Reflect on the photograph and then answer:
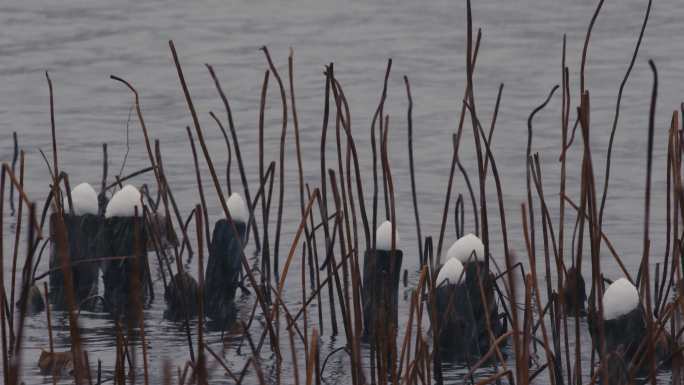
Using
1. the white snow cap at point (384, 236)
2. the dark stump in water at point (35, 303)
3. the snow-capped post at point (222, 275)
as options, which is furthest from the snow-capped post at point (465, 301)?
the dark stump in water at point (35, 303)

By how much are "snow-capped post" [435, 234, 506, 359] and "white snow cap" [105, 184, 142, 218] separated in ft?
4.32

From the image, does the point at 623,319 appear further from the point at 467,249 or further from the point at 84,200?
the point at 84,200

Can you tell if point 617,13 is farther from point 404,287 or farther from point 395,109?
point 404,287

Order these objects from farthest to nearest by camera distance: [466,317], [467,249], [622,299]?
[466,317]
[467,249]
[622,299]

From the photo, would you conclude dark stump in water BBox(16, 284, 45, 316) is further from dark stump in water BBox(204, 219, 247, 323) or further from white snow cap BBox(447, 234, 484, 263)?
white snow cap BBox(447, 234, 484, 263)

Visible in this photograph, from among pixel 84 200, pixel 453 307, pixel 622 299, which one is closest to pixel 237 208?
pixel 84 200

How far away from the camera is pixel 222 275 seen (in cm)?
638

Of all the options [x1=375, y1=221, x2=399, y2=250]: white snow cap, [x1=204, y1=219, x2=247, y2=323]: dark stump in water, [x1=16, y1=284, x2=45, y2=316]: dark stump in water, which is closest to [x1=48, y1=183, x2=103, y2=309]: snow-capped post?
[x1=16, y1=284, x2=45, y2=316]: dark stump in water

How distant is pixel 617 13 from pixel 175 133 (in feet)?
23.5

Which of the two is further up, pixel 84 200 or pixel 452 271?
pixel 84 200

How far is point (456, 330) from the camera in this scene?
18.6 feet

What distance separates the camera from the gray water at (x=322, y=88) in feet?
26.8

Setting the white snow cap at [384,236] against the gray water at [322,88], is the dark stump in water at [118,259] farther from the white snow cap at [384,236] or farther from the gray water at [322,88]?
the white snow cap at [384,236]

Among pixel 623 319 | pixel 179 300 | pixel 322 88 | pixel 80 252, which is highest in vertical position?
pixel 322 88
